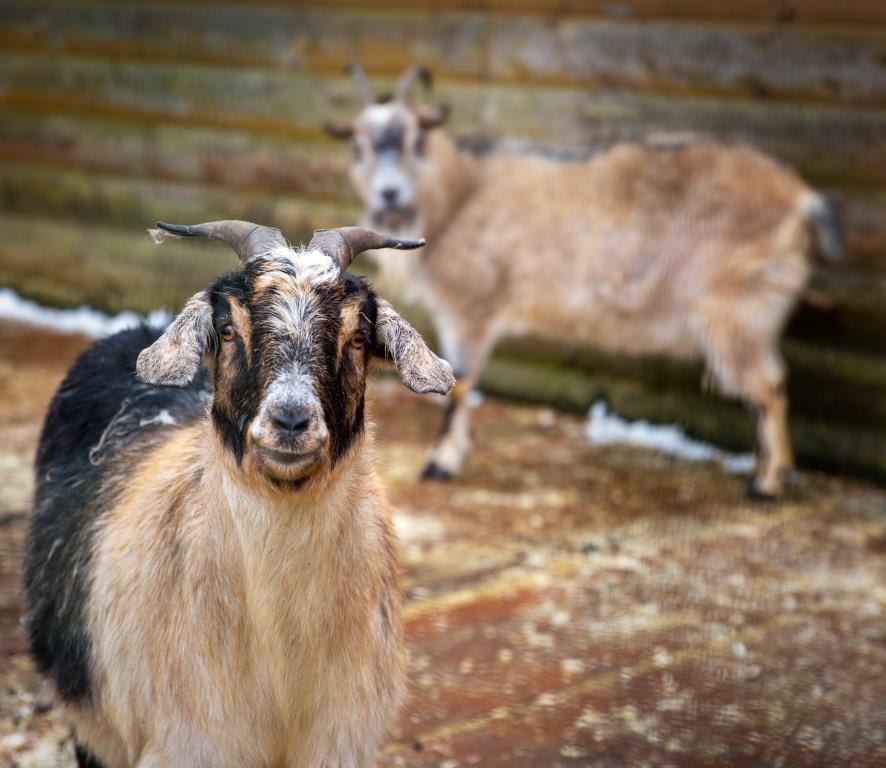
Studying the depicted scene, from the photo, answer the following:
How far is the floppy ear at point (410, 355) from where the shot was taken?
2672 millimetres

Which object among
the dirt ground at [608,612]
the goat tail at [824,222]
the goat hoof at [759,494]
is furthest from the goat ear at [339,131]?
the goat hoof at [759,494]

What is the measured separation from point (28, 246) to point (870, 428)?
592 centimetres

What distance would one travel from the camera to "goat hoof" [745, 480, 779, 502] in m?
6.05

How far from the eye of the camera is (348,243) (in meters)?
2.85

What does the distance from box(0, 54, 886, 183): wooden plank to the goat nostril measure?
4545 millimetres

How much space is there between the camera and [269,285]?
8.62 feet

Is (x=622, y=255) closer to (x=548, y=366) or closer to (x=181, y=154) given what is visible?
(x=548, y=366)

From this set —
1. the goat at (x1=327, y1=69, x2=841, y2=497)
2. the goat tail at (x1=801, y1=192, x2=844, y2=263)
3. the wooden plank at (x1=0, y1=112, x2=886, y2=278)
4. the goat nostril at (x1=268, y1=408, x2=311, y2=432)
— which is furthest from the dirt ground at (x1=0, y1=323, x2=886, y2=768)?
the wooden plank at (x1=0, y1=112, x2=886, y2=278)

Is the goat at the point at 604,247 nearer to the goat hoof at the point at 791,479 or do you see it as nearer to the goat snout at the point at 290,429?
the goat hoof at the point at 791,479

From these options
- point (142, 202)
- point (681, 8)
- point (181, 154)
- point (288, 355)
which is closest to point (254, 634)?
point (288, 355)

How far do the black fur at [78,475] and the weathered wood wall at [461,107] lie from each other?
392 cm

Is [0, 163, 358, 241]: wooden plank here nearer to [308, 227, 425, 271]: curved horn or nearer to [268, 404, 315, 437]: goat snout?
[308, 227, 425, 271]: curved horn

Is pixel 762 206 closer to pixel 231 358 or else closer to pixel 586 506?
pixel 586 506

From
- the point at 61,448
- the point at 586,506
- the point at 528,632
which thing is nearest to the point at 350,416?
the point at 61,448
